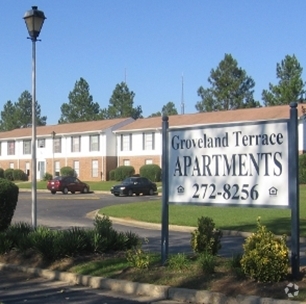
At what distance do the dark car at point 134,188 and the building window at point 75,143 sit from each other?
2179 centimetres

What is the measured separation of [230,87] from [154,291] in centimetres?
7693

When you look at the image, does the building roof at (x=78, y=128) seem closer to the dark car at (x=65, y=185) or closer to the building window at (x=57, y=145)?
the building window at (x=57, y=145)

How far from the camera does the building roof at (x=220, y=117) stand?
164 feet

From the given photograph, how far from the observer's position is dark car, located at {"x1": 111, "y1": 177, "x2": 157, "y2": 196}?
Answer: 4372 centimetres

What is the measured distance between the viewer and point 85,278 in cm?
1069

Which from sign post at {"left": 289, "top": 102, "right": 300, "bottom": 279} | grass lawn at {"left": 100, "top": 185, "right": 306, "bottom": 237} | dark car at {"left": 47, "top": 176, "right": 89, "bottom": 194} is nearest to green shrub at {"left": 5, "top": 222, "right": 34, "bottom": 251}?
sign post at {"left": 289, "top": 102, "right": 300, "bottom": 279}

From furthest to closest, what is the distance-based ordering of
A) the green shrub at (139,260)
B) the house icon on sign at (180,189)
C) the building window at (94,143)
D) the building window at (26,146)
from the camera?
the building window at (26,146) < the building window at (94,143) < the house icon on sign at (180,189) < the green shrub at (139,260)

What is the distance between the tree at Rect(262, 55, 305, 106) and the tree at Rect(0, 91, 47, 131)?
227 feet

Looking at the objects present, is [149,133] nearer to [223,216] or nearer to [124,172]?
[124,172]

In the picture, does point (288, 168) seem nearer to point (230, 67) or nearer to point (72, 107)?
point (230, 67)

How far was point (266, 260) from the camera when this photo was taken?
884cm

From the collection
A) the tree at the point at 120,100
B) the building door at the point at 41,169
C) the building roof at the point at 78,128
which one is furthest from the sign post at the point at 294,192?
the tree at the point at 120,100

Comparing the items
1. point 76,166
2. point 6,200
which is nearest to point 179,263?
point 6,200

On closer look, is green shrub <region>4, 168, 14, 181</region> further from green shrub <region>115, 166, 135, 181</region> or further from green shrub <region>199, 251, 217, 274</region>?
green shrub <region>199, 251, 217, 274</region>
